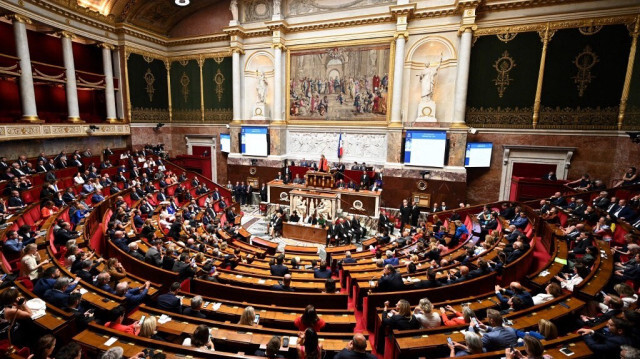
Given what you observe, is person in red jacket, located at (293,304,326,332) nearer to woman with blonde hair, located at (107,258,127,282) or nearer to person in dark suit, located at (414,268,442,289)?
person in dark suit, located at (414,268,442,289)

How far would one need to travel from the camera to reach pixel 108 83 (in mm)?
17734

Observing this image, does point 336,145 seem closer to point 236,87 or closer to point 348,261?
point 236,87

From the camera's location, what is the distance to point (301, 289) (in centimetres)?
607

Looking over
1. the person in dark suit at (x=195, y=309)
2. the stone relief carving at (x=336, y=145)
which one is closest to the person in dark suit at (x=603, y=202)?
the stone relief carving at (x=336, y=145)

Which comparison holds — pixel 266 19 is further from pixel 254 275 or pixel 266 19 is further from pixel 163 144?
pixel 254 275

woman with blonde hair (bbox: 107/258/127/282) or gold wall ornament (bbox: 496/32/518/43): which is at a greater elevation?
gold wall ornament (bbox: 496/32/518/43)

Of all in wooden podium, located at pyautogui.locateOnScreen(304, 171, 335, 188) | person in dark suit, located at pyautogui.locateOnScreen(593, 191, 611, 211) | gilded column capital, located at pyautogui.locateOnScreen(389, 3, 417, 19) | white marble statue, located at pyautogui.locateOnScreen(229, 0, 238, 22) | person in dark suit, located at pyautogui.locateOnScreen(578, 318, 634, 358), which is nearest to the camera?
person in dark suit, located at pyautogui.locateOnScreen(578, 318, 634, 358)

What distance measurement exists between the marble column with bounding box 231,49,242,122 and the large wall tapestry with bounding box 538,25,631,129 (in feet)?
54.9

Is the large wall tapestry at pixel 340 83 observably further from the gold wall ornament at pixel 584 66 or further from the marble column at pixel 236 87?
the gold wall ornament at pixel 584 66

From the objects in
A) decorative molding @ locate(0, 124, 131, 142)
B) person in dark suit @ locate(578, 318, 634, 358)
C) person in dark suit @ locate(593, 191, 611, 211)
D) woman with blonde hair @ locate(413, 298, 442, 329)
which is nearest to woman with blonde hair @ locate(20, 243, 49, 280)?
woman with blonde hair @ locate(413, 298, 442, 329)

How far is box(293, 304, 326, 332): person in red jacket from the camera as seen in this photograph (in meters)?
4.42

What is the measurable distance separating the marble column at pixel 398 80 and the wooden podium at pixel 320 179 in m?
4.69

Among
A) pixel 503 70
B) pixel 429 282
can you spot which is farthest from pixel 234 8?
pixel 429 282

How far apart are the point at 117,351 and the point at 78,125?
17085mm
